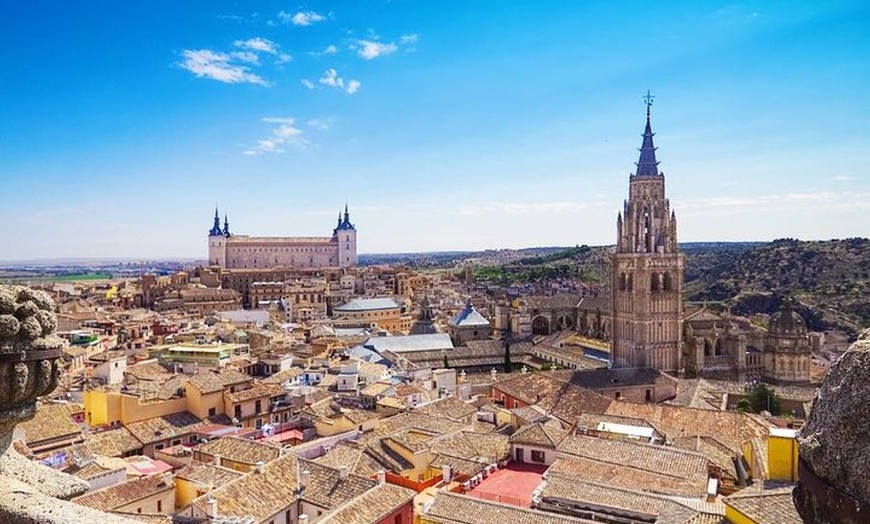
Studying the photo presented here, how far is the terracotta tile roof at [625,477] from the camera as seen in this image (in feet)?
52.2

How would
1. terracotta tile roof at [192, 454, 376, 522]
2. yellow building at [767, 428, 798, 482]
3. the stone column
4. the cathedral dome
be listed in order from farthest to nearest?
the cathedral dome → terracotta tile roof at [192, 454, 376, 522] → yellow building at [767, 428, 798, 482] → the stone column

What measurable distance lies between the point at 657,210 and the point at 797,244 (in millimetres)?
84667

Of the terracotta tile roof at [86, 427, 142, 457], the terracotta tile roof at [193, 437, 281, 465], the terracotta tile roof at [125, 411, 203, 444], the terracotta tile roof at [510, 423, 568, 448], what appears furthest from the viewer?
the terracotta tile roof at [125, 411, 203, 444]

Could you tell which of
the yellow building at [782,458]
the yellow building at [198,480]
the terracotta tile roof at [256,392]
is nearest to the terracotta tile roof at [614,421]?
the yellow building at [782,458]

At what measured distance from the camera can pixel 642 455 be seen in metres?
18.2

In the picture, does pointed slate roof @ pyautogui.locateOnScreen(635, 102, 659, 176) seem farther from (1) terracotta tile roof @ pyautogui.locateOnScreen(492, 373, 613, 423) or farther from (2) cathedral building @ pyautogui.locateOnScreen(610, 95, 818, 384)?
(1) terracotta tile roof @ pyautogui.locateOnScreen(492, 373, 613, 423)

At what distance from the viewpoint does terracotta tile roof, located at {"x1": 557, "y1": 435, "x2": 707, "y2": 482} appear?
17.0m

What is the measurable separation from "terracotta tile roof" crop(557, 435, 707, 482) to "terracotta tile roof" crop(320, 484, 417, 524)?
5.62m

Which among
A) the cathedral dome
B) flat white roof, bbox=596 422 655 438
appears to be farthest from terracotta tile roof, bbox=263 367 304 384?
the cathedral dome

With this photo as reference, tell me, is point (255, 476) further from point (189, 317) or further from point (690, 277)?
point (690, 277)

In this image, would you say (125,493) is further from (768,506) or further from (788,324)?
(788,324)

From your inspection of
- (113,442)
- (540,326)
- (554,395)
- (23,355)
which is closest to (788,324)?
(554,395)

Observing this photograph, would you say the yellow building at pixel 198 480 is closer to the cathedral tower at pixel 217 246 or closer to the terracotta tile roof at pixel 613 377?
the terracotta tile roof at pixel 613 377

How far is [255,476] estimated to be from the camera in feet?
51.7
